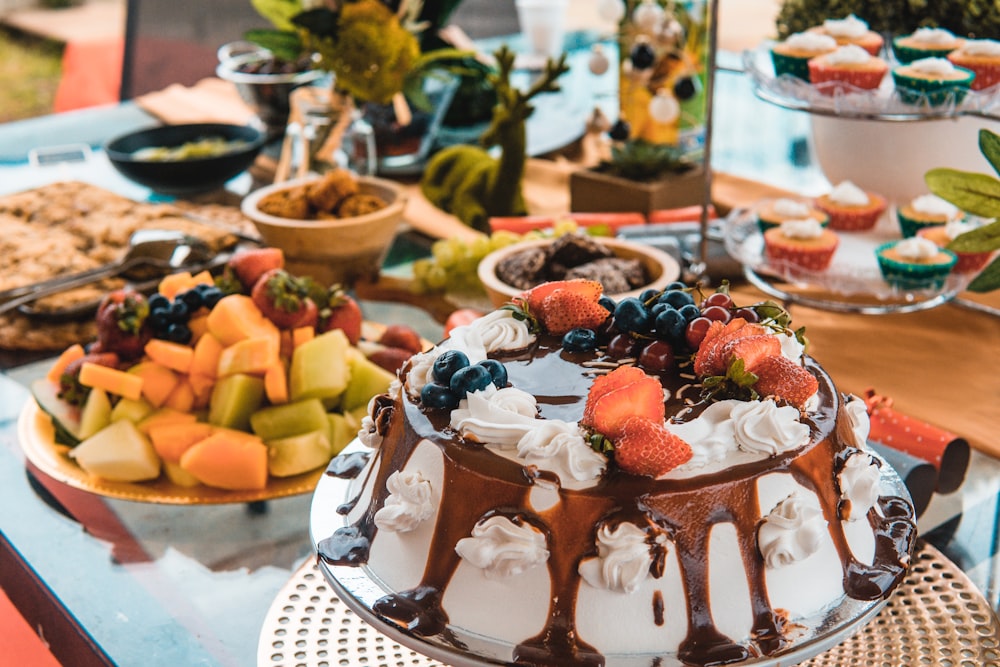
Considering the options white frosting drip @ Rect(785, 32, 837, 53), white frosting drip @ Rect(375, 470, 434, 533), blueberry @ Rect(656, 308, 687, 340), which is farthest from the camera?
white frosting drip @ Rect(785, 32, 837, 53)

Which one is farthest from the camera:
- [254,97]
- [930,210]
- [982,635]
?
[254,97]

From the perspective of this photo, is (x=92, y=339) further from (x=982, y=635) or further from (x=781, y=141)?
(x=781, y=141)

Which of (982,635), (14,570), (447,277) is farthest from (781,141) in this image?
(14,570)

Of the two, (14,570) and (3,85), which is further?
(3,85)

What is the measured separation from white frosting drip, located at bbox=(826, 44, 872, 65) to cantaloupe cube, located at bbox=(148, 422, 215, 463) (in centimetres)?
114

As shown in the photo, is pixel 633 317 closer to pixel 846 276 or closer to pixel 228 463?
pixel 228 463

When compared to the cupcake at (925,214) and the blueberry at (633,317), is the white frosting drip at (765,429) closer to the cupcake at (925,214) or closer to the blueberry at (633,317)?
the blueberry at (633,317)

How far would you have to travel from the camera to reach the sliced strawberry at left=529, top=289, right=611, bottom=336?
1.22 m

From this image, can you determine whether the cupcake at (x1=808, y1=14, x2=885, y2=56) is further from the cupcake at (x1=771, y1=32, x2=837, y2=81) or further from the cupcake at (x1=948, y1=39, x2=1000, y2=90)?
the cupcake at (x1=948, y1=39, x2=1000, y2=90)

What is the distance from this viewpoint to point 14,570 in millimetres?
1444

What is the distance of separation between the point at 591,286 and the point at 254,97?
1.82 meters

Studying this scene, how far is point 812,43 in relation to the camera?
1838mm

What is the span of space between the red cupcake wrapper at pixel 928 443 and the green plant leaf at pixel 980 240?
253 millimetres

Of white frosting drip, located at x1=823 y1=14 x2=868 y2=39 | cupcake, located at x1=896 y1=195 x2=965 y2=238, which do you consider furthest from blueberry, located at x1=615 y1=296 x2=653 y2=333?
white frosting drip, located at x1=823 y1=14 x2=868 y2=39
